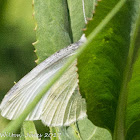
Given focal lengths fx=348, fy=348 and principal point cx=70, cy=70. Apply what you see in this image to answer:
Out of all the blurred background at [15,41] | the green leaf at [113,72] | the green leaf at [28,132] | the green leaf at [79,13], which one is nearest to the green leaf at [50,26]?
the green leaf at [79,13]

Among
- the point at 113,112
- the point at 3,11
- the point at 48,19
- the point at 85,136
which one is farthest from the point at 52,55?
the point at 3,11

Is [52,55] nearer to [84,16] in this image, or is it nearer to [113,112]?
[84,16]

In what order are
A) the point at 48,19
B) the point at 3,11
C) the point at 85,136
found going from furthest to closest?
the point at 3,11 < the point at 48,19 < the point at 85,136

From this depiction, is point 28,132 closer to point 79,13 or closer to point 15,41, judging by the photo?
point 79,13

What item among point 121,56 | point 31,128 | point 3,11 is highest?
point 121,56

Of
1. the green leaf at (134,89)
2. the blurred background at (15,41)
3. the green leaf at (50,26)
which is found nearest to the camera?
the green leaf at (134,89)

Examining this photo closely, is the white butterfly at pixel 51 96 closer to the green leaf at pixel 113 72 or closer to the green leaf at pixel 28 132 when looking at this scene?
the green leaf at pixel 28 132
